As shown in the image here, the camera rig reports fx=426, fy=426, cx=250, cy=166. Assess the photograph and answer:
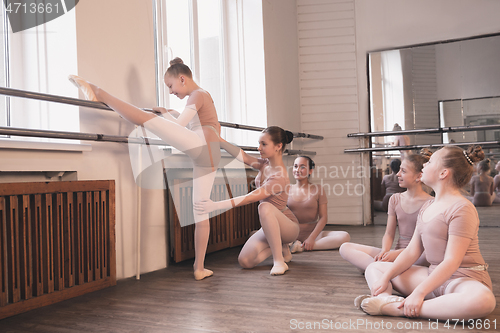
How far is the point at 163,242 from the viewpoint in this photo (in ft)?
8.66

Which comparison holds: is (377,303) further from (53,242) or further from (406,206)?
(53,242)

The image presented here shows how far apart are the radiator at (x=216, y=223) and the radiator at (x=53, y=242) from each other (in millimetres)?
546

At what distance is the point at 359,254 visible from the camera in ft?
7.05

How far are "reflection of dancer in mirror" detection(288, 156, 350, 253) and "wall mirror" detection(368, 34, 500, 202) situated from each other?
171 centimetres

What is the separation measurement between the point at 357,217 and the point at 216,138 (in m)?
2.82

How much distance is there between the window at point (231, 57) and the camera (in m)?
3.62

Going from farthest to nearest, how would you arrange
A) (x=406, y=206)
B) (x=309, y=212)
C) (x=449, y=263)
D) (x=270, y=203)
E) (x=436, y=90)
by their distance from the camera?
(x=436, y=90) → (x=309, y=212) → (x=270, y=203) → (x=406, y=206) → (x=449, y=263)

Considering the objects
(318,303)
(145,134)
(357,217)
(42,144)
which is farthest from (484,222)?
(42,144)

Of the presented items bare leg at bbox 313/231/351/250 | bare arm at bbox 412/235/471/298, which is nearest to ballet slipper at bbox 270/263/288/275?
bare leg at bbox 313/231/351/250

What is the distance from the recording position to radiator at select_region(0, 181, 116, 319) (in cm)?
169

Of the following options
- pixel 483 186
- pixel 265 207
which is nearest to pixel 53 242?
pixel 265 207

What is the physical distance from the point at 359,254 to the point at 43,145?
1578mm

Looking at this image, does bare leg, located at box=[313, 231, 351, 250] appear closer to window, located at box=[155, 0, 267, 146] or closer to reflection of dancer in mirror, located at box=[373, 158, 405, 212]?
window, located at box=[155, 0, 267, 146]

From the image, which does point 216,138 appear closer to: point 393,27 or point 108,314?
point 108,314
